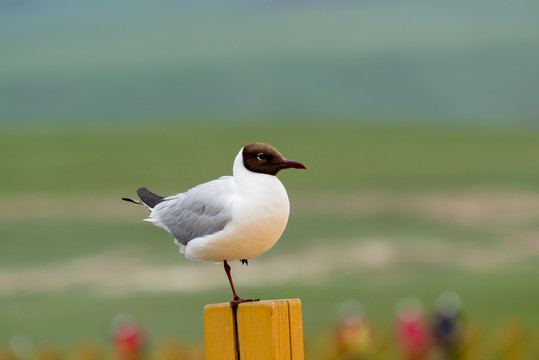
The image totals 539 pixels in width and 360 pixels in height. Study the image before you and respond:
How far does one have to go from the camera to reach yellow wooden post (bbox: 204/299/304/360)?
328cm

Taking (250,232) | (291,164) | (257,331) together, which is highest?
(291,164)

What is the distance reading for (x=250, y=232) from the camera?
11.0 ft

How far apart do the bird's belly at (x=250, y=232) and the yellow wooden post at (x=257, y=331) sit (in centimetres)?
20

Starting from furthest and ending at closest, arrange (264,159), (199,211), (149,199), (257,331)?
(149,199) → (199,211) → (264,159) → (257,331)

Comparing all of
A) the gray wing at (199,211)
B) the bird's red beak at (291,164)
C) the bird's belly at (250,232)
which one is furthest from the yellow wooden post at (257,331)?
the bird's red beak at (291,164)

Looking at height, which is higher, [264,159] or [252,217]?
[264,159]

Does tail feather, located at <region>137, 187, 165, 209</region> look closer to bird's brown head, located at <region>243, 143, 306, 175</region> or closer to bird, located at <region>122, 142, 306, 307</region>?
bird, located at <region>122, 142, 306, 307</region>

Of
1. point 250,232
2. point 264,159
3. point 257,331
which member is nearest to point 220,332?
point 257,331

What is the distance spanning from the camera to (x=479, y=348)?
8148 millimetres

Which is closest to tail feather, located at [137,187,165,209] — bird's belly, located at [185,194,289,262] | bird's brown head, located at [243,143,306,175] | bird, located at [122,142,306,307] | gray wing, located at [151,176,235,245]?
gray wing, located at [151,176,235,245]

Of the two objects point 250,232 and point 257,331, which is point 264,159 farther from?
point 257,331

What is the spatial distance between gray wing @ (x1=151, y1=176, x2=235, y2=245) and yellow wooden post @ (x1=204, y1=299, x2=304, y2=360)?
1.04ft

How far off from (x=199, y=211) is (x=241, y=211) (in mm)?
258

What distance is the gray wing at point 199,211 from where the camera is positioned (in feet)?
11.4
